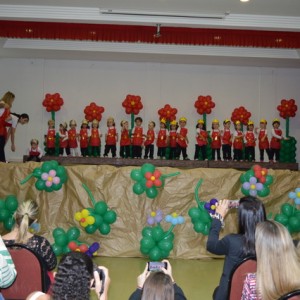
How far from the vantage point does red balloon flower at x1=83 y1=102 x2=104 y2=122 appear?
10.3 metres

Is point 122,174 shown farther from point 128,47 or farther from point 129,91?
point 129,91

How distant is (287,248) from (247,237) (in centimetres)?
55

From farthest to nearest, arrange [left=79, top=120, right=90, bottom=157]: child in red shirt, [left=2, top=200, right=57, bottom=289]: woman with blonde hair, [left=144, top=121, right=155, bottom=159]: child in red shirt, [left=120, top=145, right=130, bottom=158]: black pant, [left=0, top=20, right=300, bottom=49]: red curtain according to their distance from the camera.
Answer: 1. [left=120, top=145, right=130, bottom=158]: black pant
2. [left=79, top=120, right=90, bottom=157]: child in red shirt
3. [left=144, top=121, right=155, bottom=159]: child in red shirt
4. [left=0, top=20, right=300, bottom=49]: red curtain
5. [left=2, top=200, right=57, bottom=289]: woman with blonde hair

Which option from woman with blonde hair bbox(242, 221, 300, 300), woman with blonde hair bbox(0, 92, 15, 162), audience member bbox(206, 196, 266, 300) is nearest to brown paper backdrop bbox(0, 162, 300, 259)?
audience member bbox(206, 196, 266, 300)

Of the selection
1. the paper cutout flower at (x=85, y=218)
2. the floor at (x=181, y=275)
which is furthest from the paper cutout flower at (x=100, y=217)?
the floor at (x=181, y=275)

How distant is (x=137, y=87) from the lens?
437 inches

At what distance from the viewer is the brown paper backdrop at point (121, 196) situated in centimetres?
481

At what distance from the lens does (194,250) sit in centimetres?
478

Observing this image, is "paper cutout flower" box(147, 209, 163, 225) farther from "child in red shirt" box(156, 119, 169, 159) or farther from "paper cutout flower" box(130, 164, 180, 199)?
"child in red shirt" box(156, 119, 169, 159)

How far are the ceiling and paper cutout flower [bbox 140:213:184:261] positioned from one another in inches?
162

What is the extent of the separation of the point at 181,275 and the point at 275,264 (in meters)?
2.53

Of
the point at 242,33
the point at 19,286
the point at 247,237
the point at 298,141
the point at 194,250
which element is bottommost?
the point at 194,250

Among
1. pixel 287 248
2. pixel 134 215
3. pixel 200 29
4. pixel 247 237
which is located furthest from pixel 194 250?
pixel 200 29

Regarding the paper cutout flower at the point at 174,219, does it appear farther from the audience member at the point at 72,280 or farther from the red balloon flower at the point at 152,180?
the audience member at the point at 72,280
